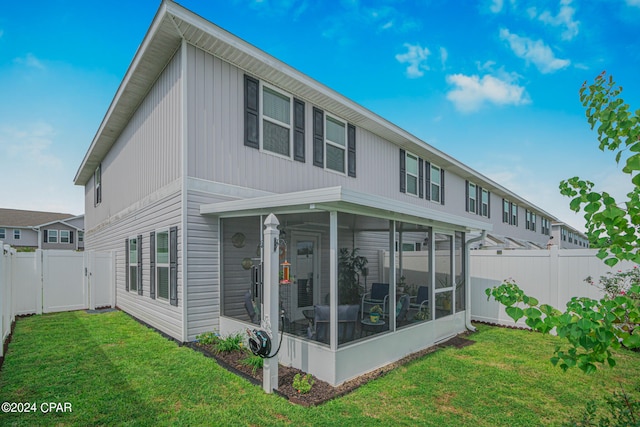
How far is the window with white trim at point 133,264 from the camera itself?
8.59 m

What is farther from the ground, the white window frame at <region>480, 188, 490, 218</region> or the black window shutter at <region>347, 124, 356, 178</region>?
the black window shutter at <region>347, 124, 356, 178</region>

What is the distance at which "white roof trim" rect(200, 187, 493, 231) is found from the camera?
4324mm

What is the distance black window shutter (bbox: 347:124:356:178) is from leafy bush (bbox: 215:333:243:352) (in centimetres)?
538

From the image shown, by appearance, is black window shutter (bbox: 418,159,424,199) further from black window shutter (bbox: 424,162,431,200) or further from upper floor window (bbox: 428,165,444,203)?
upper floor window (bbox: 428,165,444,203)

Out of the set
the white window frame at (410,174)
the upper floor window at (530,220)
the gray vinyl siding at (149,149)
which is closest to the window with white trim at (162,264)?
the gray vinyl siding at (149,149)

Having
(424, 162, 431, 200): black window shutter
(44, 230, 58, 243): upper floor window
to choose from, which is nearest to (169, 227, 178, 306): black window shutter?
(424, 162, 431, 200): black window shutter

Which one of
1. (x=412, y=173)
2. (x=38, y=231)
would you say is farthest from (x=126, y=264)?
(x=38, y=231)

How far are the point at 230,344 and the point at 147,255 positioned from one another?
3471 millimetres

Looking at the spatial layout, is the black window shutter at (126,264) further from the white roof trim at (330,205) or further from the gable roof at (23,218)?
the gable roof at (23,218)

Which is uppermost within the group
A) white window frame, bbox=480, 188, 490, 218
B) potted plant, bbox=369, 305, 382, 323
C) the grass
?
white window frame, bbox=480, 188, 490, 218

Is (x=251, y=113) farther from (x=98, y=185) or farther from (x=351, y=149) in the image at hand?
(x=98, y=185)

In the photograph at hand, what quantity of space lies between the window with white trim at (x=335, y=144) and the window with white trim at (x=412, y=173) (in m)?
3.48

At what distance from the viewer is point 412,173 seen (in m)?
12.2

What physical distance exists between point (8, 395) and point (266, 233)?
362 cm
